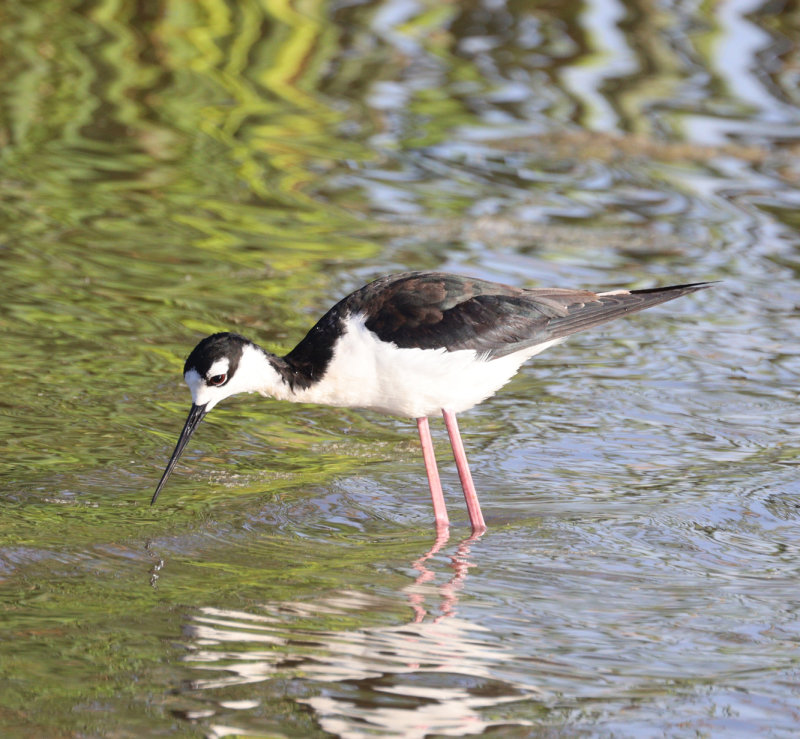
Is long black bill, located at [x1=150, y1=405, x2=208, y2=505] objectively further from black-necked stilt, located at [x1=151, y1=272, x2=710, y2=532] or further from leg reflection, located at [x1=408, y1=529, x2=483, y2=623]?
leg reflection, located at [x1=408, y1=529, x2=483, y2=623]

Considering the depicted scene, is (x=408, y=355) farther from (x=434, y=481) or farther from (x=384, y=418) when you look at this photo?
(x=384, y=418)

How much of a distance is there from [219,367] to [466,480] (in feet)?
4.22

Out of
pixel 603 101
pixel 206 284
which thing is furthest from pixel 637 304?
pixel 603 101

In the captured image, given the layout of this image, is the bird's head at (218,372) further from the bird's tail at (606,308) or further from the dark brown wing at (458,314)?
the bird's tail at (606,308)

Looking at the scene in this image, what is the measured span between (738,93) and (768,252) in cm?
371

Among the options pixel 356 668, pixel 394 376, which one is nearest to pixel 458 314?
pixel 394 376

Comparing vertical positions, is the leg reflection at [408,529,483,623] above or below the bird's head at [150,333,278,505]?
below

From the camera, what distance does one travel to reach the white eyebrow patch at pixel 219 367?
21.3ft

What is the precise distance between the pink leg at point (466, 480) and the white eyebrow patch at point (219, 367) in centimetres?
111

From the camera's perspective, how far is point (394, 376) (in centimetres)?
665

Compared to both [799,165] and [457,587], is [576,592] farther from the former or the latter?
[799,165]

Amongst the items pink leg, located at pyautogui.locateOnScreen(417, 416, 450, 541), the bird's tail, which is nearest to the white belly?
pink leg, located at pyautogui.locateOnScreen(417, 416, 450, 541)

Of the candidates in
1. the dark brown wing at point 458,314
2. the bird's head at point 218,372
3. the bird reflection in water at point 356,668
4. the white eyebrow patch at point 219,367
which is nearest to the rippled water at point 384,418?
the bird reflection in water at point 356,668

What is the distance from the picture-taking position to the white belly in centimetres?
665
